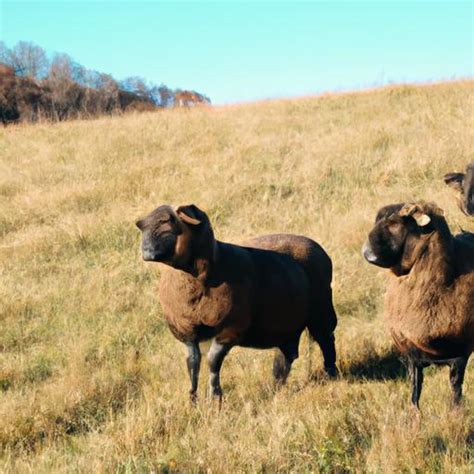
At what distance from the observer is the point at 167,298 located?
562 cm

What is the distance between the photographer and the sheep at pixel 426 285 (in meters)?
4.55

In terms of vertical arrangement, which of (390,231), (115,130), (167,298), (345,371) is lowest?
(345,371)

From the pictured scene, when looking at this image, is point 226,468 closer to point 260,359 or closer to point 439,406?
point 439,406

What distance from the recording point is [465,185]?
6.67m

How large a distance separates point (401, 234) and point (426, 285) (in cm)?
40

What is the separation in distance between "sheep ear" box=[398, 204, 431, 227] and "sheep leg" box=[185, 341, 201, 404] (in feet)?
6.80

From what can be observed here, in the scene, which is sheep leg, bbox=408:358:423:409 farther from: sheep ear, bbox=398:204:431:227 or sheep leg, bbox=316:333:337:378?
sheep leg, bbox=316:333:337:378

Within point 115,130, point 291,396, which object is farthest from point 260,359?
point 115,130

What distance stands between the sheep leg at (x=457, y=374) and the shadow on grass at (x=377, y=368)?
1.23m

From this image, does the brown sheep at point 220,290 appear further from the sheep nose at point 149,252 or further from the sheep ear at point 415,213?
the sheep ear at point 415,213

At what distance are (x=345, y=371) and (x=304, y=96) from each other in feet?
57.3

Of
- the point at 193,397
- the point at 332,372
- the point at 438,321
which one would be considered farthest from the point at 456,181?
the point at 193,397

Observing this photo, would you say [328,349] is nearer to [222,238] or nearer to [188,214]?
[188,214]

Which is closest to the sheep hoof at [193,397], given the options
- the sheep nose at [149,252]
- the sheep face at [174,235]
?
the sheep face at [174,235]
